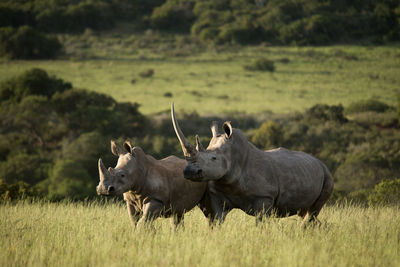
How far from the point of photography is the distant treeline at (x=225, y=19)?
275 feet

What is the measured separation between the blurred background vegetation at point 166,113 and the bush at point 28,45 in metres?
0.13

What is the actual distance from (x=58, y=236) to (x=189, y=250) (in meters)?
1.97

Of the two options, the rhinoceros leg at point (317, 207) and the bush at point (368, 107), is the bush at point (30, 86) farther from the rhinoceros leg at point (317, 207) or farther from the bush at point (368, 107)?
the rhinoceros leg at point (317, 207)

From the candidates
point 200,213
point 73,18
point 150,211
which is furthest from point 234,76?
point 150,211

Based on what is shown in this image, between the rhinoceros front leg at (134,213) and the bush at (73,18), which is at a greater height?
the rhinoceros front leg at (134,213)

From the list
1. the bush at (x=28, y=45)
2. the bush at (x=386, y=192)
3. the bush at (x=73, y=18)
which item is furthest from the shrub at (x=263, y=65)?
the bush at (x=386, y=192)

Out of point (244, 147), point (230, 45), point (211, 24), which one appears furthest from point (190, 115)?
point (211, 24)

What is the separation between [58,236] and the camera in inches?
292

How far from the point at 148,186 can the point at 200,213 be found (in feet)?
9.93

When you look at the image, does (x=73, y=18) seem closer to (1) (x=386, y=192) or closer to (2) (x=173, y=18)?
(2) (x=173, y=18)

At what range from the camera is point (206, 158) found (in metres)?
7.18

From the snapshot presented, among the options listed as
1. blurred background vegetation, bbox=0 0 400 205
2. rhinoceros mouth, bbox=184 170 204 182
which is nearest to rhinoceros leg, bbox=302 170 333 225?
rhinoceros mouth, bbox=184 170 204 182

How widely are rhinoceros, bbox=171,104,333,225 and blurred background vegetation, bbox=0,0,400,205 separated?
583 centimetres

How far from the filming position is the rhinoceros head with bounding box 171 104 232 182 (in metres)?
7.03
